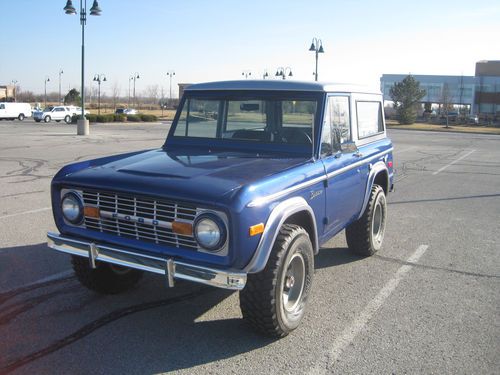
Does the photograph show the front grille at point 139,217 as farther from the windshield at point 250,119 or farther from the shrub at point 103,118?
the shrub at point 103,118

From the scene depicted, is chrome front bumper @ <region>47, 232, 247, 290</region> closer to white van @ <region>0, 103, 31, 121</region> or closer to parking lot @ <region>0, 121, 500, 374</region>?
parking lot @ <region>0, 121, 500, 374</region>

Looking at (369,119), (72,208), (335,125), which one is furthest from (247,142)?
(369,119)

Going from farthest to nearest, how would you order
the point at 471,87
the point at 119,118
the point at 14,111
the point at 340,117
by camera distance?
the point at 471,87
the point at 14,111
the point at 119,118
the point at 340,117

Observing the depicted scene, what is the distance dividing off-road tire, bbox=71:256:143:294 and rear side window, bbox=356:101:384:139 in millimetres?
2854

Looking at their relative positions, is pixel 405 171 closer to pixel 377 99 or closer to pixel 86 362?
pixel 377 99

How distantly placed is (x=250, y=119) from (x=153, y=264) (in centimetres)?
199

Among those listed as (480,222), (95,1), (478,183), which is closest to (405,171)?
(478,183)

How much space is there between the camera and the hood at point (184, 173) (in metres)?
3.43

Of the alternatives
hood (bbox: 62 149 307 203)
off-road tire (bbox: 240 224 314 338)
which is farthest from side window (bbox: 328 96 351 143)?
off-road tire (bbox: 240 224 314 338)

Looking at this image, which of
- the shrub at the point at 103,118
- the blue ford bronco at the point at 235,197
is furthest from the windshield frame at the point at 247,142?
the shrub at the point at 103,118

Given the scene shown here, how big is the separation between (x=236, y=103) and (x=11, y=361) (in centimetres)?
294

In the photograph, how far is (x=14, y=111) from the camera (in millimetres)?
45406

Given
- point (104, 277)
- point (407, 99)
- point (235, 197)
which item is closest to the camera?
point (235, 197)

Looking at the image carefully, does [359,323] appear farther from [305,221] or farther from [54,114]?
[54,114]
